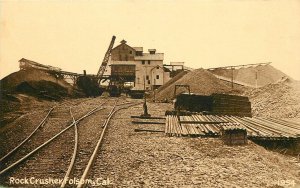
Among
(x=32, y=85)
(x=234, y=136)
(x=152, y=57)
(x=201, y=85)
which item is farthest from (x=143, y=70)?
(x=234, y=136)

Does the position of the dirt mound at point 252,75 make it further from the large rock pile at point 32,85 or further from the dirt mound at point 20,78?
the dirt mound at point 20,78

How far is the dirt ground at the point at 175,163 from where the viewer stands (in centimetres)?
534

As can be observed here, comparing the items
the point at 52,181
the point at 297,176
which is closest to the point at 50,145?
the point at 52,181

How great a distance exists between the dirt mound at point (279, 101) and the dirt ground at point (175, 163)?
7351 mm

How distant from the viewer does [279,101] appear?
16.3 metres

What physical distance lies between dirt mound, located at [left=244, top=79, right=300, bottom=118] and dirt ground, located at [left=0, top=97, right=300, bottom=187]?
735cm

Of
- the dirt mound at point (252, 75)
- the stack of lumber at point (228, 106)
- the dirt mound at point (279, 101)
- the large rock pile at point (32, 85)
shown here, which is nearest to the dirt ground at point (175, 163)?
the stack of lumber at point (228, 106)

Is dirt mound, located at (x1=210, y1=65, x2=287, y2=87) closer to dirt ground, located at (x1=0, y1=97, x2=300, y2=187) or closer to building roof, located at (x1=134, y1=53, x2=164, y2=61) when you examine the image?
building roof, located at (x1=134, y1=53, x2=164, y2=61)

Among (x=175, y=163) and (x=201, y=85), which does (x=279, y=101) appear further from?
(x=201, y=85)

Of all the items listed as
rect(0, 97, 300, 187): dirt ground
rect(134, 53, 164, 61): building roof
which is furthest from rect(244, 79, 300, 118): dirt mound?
rect(134, 53, 164, 61): building roof

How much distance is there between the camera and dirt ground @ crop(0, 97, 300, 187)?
534cm

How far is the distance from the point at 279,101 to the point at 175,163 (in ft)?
39.3

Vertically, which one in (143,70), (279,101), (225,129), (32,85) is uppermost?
(143,70)

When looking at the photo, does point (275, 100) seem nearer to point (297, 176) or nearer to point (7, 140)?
point (297, 176)
